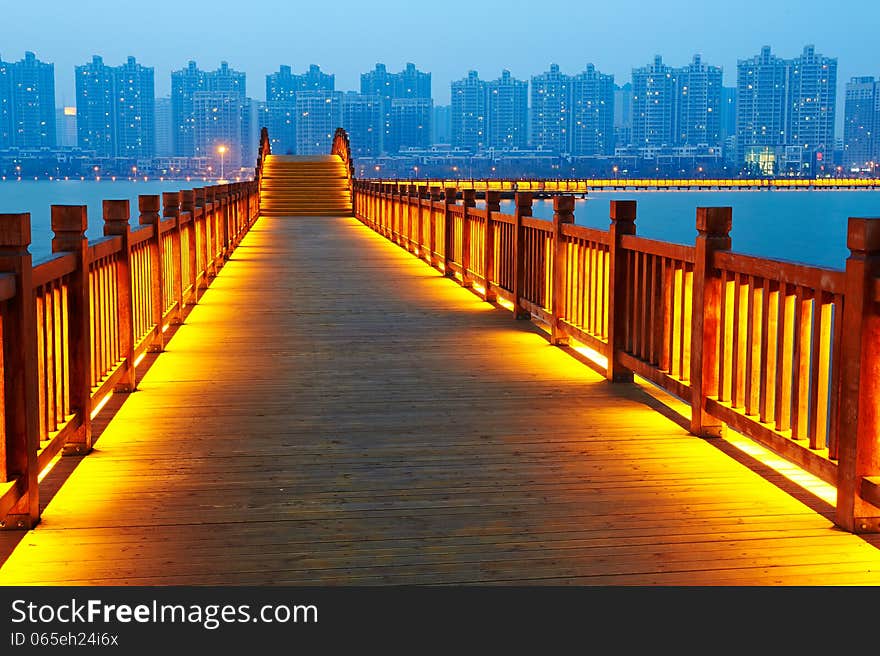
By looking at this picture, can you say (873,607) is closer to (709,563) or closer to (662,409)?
(709,563)

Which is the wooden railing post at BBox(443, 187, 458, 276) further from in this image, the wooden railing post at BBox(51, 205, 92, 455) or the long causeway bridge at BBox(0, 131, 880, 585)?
the wooden railing post at BBox(51, 205, 92, 455)

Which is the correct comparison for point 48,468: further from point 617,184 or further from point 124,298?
point 617,184

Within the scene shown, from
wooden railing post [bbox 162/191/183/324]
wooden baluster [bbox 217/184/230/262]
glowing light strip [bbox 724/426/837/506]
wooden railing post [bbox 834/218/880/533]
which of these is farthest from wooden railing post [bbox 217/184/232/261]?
wooden railing post [bbox 834/218/880/533]

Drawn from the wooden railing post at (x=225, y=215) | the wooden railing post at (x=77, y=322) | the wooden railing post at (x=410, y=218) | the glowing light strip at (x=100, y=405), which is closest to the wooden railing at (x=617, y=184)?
the wooden railing post at (x=410, y=218)

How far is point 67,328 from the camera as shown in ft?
17.0

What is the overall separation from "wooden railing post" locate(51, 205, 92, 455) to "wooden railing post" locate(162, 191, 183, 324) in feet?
13.8

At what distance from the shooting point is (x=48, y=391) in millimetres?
4824

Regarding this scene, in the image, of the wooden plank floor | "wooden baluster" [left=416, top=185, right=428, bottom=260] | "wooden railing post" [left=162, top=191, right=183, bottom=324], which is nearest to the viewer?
the wooden plank floor

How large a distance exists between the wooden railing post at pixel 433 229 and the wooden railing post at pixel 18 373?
1176cm

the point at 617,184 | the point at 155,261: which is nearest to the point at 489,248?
the point at 155,261

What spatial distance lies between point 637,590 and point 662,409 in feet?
9.93

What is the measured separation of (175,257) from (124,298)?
292 cm

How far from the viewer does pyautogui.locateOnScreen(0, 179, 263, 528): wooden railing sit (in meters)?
4.09

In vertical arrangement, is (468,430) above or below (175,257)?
below
